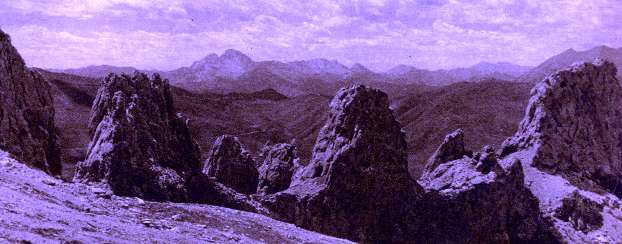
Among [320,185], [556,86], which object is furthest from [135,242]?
[556,86]

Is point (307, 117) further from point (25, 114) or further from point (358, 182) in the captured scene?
point (25, 114)

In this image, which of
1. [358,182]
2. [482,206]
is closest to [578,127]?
[482,206]

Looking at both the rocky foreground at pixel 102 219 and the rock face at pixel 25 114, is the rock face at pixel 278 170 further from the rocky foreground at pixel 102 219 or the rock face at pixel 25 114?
the rocky foreground at pixel 102 219

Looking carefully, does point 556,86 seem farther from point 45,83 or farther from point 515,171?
point 45,83

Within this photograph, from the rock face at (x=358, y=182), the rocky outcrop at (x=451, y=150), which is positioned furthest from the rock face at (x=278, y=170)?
the rocky outcrop at (x=451, y=150)

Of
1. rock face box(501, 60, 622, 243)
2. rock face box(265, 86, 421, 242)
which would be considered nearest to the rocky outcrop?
rock face box(501, 60, 622, 243)

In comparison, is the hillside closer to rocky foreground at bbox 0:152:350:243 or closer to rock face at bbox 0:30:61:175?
rock face at bbox 0:30:61:175
